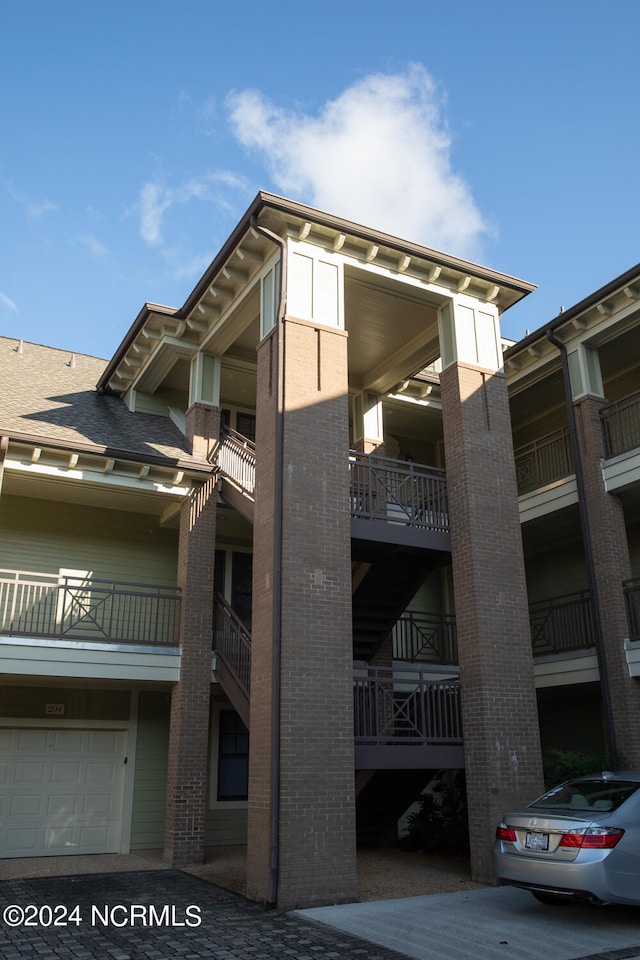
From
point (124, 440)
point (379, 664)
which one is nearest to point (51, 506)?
point (124, 440)

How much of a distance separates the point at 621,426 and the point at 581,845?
10097 millimetres

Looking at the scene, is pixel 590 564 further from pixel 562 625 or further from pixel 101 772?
pixel 101 772

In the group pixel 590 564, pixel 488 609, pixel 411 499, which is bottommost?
pixel 488 609

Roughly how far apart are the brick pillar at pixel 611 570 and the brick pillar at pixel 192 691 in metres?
7.01

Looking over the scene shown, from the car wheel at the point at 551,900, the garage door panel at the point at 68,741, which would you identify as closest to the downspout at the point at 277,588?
the car wheel at the point at 551,900

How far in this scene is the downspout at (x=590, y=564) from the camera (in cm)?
1370

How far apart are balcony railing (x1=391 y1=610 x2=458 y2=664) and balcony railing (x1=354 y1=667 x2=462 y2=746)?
3840 millimetres

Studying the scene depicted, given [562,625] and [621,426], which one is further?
[562,625]

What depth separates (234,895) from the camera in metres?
10.3

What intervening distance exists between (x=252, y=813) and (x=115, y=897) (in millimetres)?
1947

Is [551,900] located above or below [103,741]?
below

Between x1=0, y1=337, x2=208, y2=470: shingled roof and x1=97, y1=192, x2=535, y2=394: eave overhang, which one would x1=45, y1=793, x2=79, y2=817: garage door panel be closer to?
x1=0, y1=337, x2=208, y2=470: shingled roof

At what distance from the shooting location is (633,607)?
14.2 metres

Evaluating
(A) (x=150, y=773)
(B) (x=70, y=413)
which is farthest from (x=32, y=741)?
(B) (x=70, y=413)
